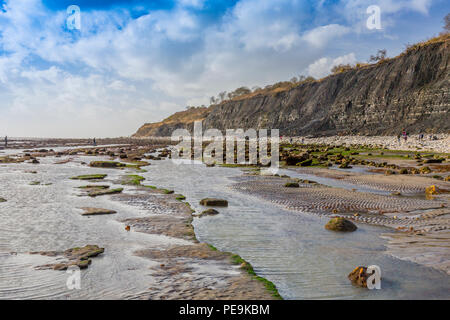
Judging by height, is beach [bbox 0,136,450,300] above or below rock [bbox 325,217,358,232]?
below

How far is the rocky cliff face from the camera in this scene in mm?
60188

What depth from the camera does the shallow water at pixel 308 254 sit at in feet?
24.1

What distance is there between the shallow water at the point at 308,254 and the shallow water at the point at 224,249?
0.02 metres

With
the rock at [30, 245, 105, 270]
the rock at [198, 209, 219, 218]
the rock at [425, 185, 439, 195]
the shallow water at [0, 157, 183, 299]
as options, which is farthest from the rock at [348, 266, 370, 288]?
the rock at [425, 185, 439, 195]

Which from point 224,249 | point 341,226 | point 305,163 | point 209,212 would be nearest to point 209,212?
point 209,212

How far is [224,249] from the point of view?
33.7ft

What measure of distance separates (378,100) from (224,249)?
7295 centimetres

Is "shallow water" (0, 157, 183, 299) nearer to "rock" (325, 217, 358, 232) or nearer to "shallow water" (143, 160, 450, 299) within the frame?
"shallow water" (143, 160, 450, 299)

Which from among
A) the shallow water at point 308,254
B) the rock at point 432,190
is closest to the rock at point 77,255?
the shallow water at point 308,254

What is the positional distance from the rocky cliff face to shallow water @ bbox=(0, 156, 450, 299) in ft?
168

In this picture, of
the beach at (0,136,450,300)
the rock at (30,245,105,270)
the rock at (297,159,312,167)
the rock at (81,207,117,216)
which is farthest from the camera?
the rock at (297,159,312,167)

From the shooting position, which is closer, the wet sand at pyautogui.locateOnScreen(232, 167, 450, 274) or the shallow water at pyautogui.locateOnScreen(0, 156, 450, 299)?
the shallow water at pyautogui.locateOnScreen(0, 156, 450, 299)

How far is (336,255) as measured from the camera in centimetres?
962
